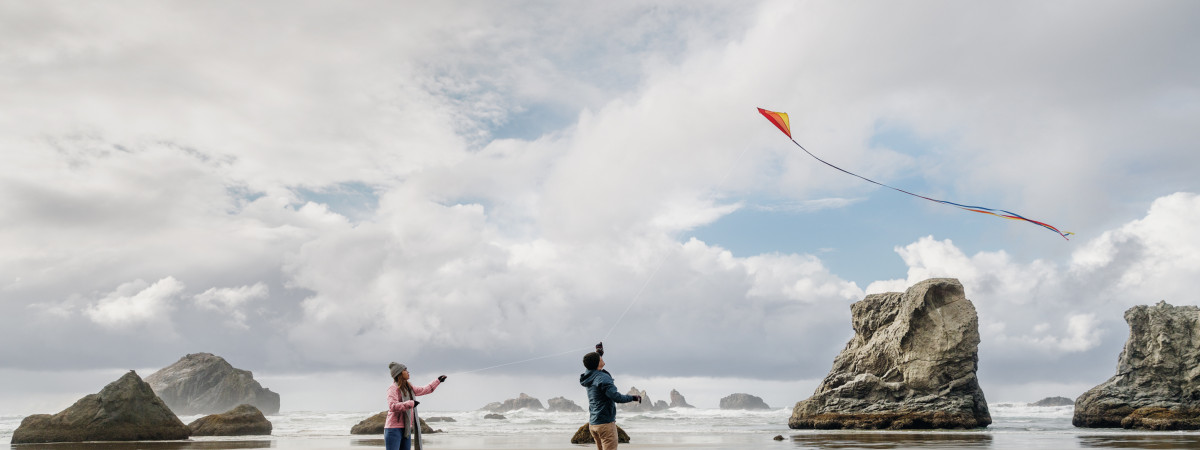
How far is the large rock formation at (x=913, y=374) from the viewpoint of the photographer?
A: 140 ft

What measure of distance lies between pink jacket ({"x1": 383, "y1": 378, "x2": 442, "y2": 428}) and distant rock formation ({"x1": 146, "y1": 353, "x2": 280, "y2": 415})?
92273mm

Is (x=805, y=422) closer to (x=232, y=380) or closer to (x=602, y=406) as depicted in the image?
(x=602, y=406)

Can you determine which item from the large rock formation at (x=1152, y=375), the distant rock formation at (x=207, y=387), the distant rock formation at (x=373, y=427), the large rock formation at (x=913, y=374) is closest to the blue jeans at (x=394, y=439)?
the distant rock formation at (x=373, y=427)

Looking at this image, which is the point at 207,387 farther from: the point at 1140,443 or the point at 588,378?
the point at 588,378

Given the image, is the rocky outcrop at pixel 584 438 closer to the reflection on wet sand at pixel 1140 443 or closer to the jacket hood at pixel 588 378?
the reflection on wet sand at pixel 1140 443

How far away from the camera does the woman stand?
31.4 feet

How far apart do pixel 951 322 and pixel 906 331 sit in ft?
8.44

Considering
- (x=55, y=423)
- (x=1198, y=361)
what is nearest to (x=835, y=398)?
(x=1198, y=361)

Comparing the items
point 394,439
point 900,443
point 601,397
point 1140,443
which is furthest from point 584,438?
point 1140,443

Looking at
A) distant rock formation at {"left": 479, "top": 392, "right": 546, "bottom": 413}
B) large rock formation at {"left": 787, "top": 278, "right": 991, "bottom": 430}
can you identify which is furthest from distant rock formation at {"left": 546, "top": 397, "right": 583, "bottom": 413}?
large rock formation at {"left": 787, "top": 278, "right": 991, "bottom": 430}

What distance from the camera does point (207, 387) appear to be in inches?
3679

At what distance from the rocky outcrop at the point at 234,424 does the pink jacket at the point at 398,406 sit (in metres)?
27.7

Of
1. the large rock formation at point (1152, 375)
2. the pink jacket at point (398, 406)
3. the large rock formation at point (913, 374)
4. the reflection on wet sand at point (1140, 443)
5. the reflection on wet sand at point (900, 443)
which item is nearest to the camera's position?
the pink jacket at point (398, 406)

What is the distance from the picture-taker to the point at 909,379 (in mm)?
44656
